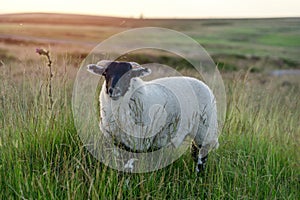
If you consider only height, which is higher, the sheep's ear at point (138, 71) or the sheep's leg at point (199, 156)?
the sheep's ear at point (138, 71)

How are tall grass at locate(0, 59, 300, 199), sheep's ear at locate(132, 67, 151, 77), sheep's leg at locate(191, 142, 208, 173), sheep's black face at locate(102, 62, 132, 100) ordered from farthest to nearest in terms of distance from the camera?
sheep's leg at locate(191, 142, 208, 173) < sheep's ear at locate(132, 67, 151, 77) < sheep's black face at locate(102, 62, 132, 100) < tall grass at locate(0, 59, 300, 199)


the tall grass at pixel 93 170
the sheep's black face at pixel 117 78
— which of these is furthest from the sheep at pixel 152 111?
the tall grass at pixel 93 170

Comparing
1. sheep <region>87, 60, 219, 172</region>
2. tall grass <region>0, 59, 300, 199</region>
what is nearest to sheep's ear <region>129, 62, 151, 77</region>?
sheep <region>87, 60, 219, 172</region>

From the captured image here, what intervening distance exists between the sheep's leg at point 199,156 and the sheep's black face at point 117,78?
3.58ft

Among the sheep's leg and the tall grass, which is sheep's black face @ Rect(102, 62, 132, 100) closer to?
the tall grass

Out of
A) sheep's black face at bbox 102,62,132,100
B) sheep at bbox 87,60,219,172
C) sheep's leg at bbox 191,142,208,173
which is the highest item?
sheep's black face at bbox 102,62,132,100

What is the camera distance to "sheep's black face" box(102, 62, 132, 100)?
4289 millimetres

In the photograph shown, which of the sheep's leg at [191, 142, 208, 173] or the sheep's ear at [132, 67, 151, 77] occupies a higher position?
the sheep's ear at [132, 67, 151, 77]

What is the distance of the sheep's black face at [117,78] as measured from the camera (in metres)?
4.29

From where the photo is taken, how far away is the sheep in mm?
4332

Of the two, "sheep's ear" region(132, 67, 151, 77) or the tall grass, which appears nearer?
the tall grass

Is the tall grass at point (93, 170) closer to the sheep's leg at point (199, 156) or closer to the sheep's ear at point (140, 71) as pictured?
the sheep's leg at point (199, 156)

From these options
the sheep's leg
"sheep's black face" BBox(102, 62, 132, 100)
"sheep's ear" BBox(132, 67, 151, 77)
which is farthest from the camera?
the sheep's leg

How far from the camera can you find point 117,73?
4.33 meters
